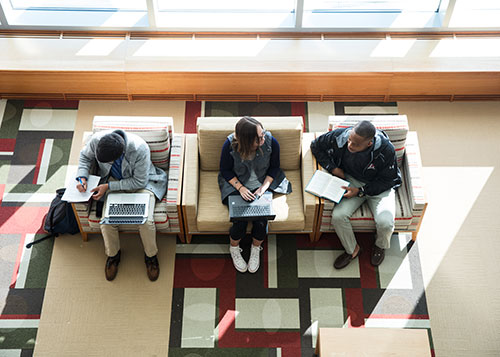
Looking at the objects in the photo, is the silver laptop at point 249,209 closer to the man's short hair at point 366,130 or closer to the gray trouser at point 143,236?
the gray trouser at point 143,236

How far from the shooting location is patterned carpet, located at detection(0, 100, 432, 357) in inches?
156

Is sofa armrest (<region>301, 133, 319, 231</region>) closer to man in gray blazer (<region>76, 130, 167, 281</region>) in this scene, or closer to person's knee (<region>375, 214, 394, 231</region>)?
person's knee (<region>375, 214, 394, 231</region>)

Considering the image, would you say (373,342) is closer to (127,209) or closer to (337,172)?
(337,172)

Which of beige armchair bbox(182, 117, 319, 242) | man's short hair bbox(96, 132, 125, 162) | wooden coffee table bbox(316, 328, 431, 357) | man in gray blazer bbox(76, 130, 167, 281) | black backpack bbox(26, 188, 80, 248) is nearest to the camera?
wooden coffee table bbox(316, 328, 431, 357)

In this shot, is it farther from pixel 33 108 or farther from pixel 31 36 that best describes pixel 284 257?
pixel 31 36

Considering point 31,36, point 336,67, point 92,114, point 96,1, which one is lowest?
point 92,114

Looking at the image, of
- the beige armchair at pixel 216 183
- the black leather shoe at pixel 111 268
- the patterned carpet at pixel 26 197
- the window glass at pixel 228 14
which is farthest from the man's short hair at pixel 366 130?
the patterned carpet at pixel 26 197

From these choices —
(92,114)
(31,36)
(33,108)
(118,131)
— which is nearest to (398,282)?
(118,131)

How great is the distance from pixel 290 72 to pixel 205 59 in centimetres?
83

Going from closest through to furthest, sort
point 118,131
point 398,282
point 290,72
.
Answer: point 118,131 < point 398,282 < point 290,72

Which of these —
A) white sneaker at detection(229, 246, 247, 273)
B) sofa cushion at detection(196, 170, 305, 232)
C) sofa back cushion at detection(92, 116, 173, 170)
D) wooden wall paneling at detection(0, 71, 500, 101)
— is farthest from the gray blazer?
wooden wall paneling at detection(0, 71, 500, 101)

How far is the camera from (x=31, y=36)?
5.30 meters

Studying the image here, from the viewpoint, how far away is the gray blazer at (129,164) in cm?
391

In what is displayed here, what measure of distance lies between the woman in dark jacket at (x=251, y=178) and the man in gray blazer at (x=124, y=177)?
0.53 m
